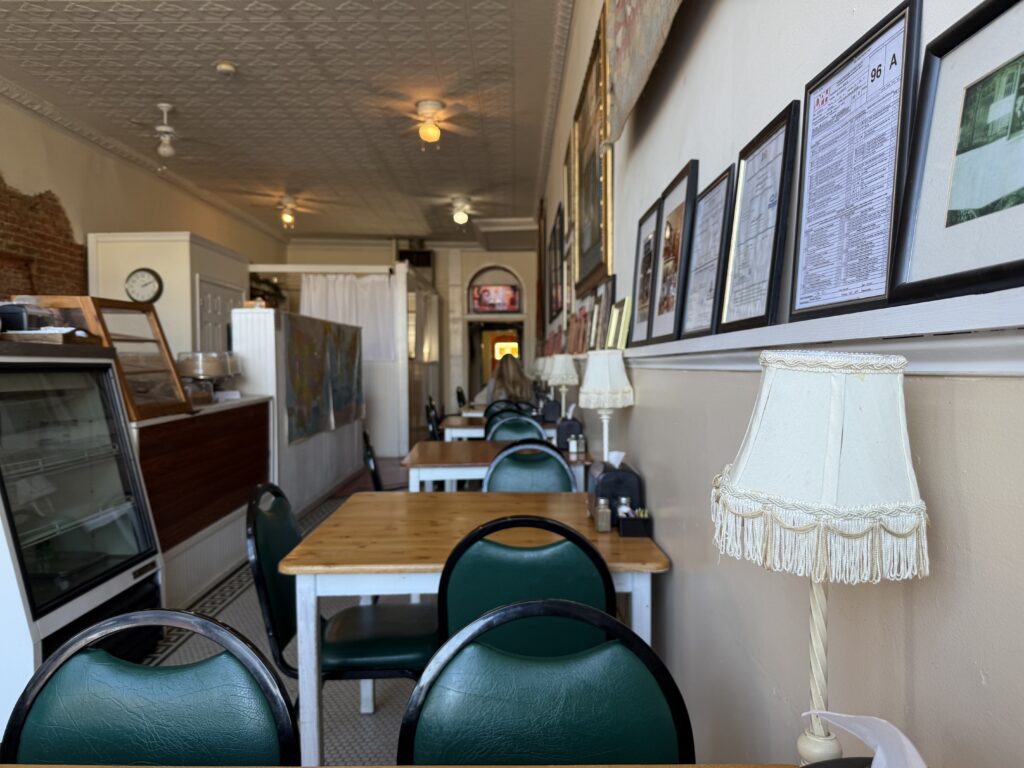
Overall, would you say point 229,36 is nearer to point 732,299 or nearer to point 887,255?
point 732,299

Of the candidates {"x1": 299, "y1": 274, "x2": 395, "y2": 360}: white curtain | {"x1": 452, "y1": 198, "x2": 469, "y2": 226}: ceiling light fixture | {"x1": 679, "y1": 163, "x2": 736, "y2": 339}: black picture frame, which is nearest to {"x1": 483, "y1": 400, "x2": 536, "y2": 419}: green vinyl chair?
{"x1": 299, "y1": 274, "x2": 395, "y2": 360}: white curtain

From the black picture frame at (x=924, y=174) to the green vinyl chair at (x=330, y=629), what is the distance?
5.57 ft

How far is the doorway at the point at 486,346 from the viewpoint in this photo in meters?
14.8

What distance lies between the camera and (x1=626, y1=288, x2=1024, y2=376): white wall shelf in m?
0.61

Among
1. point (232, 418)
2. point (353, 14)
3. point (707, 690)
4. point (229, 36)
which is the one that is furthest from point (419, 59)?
point (707, 690)

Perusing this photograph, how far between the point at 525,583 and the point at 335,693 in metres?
1.51

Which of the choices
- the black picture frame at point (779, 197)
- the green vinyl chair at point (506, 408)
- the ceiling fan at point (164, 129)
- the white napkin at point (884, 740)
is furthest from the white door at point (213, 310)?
the white napkin at point (884, 740)

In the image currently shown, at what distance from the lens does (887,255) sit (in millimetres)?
857

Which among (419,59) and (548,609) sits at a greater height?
(419,59)

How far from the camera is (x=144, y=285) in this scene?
23.7ft

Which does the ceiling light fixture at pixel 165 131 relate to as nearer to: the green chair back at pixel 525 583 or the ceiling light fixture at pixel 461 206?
the ceiling light fixture at pixel 461 206

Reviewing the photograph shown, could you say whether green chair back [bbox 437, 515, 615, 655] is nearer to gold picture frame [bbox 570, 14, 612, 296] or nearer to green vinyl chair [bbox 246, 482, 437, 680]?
green vinyl chair [bbox 246, 482, 437, 680]

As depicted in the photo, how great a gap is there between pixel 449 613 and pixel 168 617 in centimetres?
75

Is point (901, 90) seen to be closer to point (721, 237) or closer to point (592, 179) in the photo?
point (721, 237)
